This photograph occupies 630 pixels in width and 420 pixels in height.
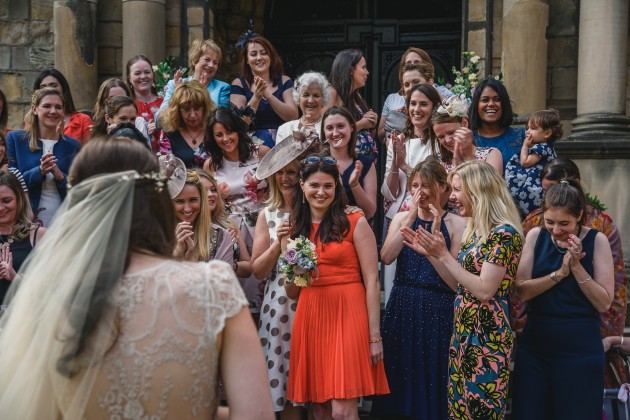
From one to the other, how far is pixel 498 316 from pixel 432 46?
21.0ft

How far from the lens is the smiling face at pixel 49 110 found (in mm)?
5805

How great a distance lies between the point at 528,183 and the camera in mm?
5668

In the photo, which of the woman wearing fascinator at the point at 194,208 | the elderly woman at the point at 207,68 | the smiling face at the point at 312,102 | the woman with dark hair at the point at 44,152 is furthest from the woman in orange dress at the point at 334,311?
the elderly woman at the point at 207,68

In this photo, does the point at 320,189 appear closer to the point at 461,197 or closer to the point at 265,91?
the point at 461,197

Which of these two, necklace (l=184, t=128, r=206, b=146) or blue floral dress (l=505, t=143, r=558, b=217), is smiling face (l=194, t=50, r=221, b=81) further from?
blue floral dress (l=505, t=143, r=558, b=217)

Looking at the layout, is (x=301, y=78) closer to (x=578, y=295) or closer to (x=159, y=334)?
(x=578, y=295)

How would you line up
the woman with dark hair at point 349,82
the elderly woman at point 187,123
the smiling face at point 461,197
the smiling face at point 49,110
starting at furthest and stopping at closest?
the woman with dark hair at point 349,82 → the elderly woman at point 187,123 → the smiling face at point 49,110 → the smiling face at point 461,197

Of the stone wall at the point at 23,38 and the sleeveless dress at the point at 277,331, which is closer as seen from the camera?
the sleeveless dress at the point at 277,331

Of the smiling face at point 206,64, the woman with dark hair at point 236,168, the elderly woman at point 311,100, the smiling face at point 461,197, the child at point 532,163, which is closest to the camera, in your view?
the smiling face at point 461,197

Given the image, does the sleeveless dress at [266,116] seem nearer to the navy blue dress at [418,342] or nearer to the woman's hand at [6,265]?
the navy blue dress at [418,342]

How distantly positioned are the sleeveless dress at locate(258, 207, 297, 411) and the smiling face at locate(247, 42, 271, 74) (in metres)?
2.02

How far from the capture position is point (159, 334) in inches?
76.7

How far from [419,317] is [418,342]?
16 cm

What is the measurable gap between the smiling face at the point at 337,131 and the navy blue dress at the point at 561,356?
5.63 feet
